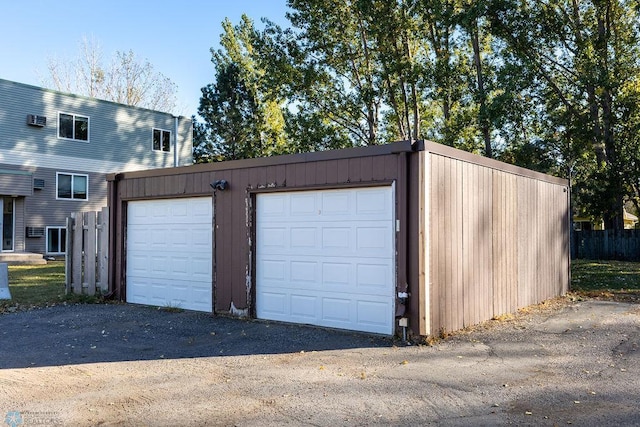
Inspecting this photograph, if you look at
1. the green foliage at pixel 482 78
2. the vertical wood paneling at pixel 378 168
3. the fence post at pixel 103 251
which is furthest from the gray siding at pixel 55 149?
the vertical wood paneling at pixel 378 168

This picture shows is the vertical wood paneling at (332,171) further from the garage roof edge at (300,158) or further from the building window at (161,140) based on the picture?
the building window at (161,140)

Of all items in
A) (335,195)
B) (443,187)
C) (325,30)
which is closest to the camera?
(443,187)

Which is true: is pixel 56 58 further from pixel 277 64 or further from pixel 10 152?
pixel 277 64

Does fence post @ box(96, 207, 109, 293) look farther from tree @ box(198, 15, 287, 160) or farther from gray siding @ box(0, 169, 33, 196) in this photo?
tree @ box(198, 15, 287, 160)

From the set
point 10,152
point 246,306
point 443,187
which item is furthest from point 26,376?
point 10,152

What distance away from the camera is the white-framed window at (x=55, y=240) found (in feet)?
67.8

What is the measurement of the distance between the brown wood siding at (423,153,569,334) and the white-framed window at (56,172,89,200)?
698 inches

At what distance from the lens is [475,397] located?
479 cm

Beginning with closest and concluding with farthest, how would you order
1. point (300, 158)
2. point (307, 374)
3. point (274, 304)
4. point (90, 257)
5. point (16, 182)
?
point (307, 374) < point (300, 158) < point (274, 304) < point (90, 257) < point (16, 182)

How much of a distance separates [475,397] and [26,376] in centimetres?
444

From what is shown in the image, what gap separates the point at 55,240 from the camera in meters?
20.9

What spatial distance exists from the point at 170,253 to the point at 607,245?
17.5 metres

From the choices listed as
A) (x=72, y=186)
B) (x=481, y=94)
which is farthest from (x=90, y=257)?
(x=481, y=94)

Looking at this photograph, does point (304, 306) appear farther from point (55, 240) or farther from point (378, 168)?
point (55, 240)
